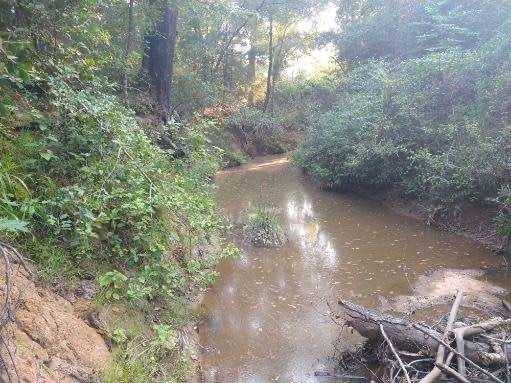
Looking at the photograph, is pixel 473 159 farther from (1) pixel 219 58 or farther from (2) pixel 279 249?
(1) pixel 219 58

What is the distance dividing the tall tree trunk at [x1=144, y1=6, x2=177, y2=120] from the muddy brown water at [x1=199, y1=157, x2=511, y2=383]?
314 cm

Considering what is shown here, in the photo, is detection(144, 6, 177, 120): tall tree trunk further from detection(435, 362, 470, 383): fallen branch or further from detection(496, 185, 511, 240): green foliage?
detection(435, 362, 470, 383): fallen branch

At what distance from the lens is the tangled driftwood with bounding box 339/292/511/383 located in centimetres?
373

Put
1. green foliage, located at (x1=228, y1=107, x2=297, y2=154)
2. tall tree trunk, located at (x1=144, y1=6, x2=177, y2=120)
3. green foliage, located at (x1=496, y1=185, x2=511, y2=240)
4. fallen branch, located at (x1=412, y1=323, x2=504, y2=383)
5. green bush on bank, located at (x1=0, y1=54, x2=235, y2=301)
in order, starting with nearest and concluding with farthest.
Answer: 1. fallen branch, located at (x1=412, y1=323, x2=504, y2=383)
2. green bush on bank, located at (x1=0, y1=54, x2=235, y2=301)
3. green foliage, located at (x1=496, y1=185, x2=511, y2=240)
4. tall tree trunk, located at (x1=144, y1=6, x2=177, y2=120)
5. green foliage, located at (x1=228, y1=107, x2=297, y2=154)

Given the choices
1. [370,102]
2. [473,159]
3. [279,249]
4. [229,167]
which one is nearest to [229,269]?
[279,249]

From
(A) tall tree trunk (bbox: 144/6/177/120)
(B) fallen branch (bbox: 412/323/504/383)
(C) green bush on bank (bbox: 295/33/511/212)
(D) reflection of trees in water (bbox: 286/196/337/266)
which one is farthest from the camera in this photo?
(A) tall tree trunk (bbox: 144/6/177/120)

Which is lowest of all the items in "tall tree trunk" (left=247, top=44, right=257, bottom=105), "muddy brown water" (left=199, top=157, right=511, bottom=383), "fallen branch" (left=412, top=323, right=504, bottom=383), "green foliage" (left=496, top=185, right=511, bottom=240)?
"muddy brown water" (left=199, top=157, right=511, bottom=383)

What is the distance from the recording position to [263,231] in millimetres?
8391

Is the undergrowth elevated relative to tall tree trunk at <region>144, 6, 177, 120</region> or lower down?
lower down

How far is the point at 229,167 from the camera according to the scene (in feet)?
58.5

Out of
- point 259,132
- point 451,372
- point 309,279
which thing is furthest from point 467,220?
point 259,132

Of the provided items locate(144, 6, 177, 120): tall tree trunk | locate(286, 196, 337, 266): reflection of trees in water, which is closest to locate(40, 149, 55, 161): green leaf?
locate(286, 196, 337, 266): reflection of trees in water

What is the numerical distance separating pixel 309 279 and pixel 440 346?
3035mm

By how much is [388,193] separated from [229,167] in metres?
7.98
